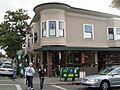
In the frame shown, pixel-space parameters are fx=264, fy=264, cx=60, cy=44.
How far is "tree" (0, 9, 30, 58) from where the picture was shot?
31766mm

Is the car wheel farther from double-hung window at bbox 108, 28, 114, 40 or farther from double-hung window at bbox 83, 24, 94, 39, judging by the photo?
double-hung window at bbox 108, 28, 114, 40

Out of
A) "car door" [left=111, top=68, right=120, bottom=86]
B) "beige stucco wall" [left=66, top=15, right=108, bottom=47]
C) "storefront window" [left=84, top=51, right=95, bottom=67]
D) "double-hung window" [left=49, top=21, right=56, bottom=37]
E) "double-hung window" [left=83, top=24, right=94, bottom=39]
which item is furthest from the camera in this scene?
"storefront window" [left=84, top=51, right=95, bottom=67]

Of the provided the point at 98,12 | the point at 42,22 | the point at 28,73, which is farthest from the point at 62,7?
the point at 28,73

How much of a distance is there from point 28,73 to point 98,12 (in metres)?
17.3

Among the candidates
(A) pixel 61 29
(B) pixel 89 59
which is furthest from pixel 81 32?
(B) pixel 89 59

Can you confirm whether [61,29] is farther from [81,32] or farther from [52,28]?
[81,32]

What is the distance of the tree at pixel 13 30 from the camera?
31766mm

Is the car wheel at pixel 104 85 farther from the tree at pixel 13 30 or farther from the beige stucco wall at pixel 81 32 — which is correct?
the tree at pixel 13 30

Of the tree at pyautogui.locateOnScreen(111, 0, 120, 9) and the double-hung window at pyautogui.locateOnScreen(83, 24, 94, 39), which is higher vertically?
the tree at pyautogui.locateOnScreen(111, 0, 120, 9)

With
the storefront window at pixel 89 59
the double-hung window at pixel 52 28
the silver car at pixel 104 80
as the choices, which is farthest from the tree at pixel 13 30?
the silver car at pixel 104 80

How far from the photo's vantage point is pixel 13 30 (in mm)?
32750

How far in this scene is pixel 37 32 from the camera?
116 feet

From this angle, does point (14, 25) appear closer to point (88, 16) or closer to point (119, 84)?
point (88, 16)

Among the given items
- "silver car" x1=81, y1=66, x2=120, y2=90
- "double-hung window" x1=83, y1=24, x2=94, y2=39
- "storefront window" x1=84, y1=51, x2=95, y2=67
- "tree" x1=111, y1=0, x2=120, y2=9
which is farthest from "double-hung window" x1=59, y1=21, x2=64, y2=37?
"tree" x1=111, y1=0, x2=120, y2=9
